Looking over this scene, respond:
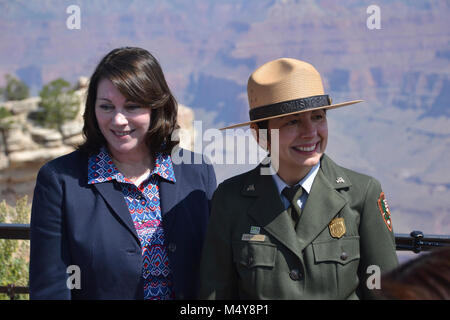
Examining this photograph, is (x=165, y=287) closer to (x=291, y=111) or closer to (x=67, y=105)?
(x=291, y=111)

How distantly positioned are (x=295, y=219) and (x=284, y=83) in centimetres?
55

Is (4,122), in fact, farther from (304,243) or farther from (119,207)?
(304,243)

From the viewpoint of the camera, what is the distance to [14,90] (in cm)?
3956

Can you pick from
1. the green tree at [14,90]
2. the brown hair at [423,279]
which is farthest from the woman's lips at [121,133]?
the green tree at [14,90]

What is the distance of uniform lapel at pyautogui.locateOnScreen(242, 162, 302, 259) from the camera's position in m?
2.09

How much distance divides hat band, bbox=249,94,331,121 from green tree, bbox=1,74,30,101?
4024 cm

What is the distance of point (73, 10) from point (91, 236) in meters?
1.89

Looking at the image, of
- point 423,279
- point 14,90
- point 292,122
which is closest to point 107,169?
point 292,122

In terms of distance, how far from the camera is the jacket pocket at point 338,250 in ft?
6.75

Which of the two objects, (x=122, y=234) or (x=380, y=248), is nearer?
(x=380, y=248)

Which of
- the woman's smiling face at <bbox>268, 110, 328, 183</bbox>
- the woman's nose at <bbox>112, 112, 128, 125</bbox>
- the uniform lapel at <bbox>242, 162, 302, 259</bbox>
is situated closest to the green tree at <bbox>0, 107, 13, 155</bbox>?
the woman's nose at <bbox>112, 112, 128, 125</bbox>

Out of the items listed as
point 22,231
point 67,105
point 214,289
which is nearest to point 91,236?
point 214,289
